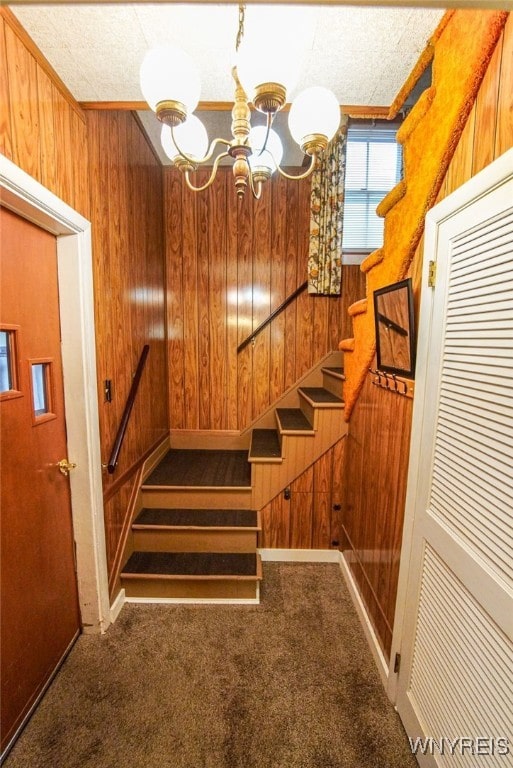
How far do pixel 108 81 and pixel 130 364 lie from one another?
1421 millimetres

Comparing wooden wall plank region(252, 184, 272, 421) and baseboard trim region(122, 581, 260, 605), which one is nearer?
baseboard trim region(122, 581, 260, 605)

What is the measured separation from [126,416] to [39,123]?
1.41 m

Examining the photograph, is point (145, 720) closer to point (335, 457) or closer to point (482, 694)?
point (482, 694)

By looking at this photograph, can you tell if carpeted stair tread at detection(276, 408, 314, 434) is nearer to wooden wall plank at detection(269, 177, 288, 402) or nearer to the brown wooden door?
wooden wall plank at detection(269, 177, 288, 402)

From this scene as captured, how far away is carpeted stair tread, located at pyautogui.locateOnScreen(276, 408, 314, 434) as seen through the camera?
2.23 m

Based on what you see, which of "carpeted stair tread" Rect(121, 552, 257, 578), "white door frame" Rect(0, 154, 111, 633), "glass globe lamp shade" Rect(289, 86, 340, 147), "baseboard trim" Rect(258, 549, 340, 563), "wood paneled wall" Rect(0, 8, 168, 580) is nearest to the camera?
"glass globe lamp shade" Rect(289, 86, 340, 147)

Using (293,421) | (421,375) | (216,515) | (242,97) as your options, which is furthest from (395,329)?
(216,515)

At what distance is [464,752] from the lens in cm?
90

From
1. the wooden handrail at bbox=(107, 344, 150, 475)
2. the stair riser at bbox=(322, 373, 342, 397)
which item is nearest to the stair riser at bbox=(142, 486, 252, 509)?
the wooden handrail at bbox=(107, 344, 150, 475)

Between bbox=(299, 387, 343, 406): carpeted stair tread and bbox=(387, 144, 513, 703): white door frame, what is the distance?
0.97 m

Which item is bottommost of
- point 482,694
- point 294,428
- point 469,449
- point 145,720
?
point 145,720

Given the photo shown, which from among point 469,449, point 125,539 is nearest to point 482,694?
point 469,449

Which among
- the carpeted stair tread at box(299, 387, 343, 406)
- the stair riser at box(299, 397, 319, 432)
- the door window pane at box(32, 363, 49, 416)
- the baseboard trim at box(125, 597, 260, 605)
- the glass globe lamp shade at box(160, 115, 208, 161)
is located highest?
the glass globe lamp shade at box(160, 115, 208, 161)

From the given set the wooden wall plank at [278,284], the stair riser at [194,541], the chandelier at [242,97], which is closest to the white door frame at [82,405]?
the stair riser at [194,541]
